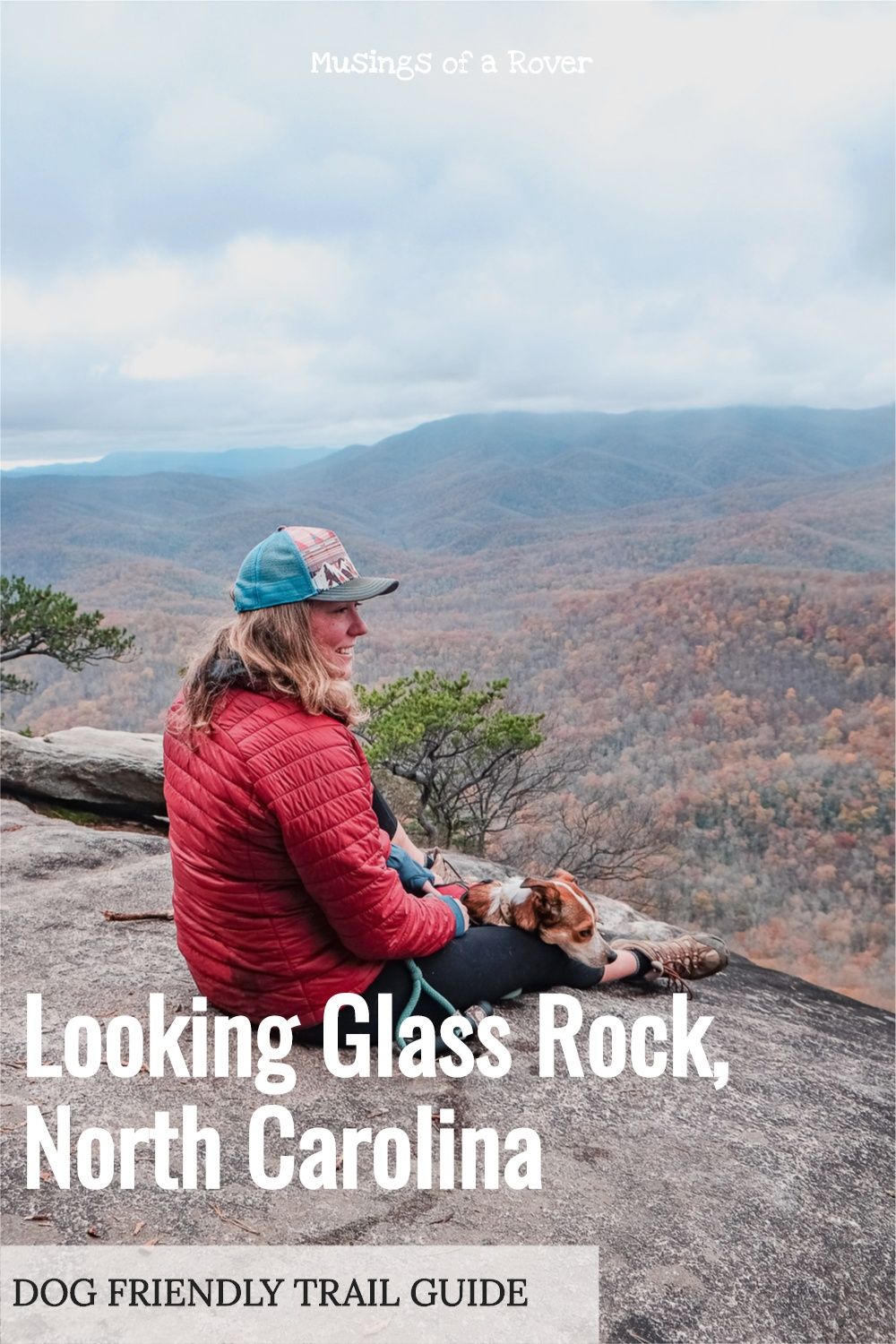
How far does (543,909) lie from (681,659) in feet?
183

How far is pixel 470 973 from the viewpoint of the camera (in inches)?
145

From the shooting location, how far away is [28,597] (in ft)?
56.1

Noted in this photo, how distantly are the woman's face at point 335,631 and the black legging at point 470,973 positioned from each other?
1060 mm

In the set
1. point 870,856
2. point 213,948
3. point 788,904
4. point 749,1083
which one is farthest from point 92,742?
point 870,856

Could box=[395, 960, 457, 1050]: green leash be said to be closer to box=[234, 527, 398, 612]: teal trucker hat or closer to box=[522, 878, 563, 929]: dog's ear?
box=[522, 878, 563, 929]: dog's ear

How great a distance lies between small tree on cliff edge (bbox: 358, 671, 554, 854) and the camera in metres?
15.2

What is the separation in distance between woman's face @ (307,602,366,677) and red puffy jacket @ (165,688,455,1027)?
0.70 feet

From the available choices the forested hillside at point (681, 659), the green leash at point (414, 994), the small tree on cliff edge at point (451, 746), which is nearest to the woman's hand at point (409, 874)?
the green leash at point (414, 994)

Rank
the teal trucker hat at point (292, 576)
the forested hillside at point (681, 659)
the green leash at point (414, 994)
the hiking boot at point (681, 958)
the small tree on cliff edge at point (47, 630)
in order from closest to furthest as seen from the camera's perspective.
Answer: the teal trucker hat at point (292, 576) < the green leash at point (414, 994) < the hiking boot at point (681, 958) < the small tree on cliff edge at point (47, 630) < the forested hillside at point (681, 659)

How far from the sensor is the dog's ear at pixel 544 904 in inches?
151

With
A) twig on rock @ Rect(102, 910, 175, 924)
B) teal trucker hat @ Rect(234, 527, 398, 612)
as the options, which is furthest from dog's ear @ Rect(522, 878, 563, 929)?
twig on rock @ Rect(102, 910, 175, 924)

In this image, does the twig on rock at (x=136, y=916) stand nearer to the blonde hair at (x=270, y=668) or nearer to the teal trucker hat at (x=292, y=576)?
the blonde hair at (x=270, y=668)

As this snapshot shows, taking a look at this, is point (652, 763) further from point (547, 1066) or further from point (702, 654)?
point (547, 1066)

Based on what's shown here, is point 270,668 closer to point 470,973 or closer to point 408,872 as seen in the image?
point 408,872
